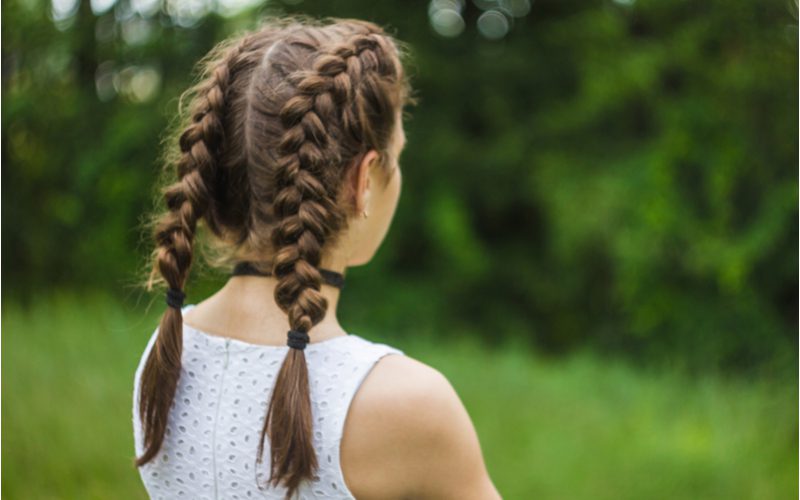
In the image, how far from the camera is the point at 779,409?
13.7 ft

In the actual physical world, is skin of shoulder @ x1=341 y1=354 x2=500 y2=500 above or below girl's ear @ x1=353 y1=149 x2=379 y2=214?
below

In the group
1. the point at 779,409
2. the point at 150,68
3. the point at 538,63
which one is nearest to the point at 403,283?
the point at 538,63

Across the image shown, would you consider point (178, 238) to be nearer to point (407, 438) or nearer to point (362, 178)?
point (362, 178)

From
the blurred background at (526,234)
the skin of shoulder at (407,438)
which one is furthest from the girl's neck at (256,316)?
the blurred background at (526,234)

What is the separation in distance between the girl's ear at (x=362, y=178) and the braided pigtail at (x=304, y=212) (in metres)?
0.02

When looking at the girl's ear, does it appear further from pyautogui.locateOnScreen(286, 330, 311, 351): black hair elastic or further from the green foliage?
the green foliage

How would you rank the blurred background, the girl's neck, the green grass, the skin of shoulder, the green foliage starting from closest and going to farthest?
the skin of shoulder < the girl's neck < the green grass < the blurred background < the green foliage

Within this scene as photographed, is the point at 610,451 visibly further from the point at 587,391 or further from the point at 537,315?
the point at 537,315

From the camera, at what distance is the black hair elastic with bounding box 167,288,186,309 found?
121cm

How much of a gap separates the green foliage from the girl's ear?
146 inches

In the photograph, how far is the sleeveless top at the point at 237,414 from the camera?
3.53 ft

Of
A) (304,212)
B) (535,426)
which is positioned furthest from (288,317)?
(535,426)

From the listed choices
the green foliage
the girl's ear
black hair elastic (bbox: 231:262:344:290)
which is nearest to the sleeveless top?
black hair elastic (bbox: 231:262:344:290)

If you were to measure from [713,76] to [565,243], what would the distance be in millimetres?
1558
